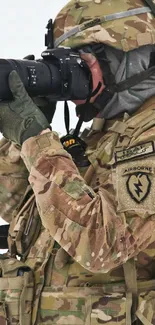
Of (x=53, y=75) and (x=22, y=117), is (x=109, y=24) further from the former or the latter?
(x=22, y=117)

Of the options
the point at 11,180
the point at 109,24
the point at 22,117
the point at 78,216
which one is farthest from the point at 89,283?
the point at 109,24

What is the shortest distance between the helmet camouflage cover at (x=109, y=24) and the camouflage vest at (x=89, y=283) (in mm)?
220

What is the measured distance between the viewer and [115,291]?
8.36 ft

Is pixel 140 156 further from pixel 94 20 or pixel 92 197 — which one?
pixel 94 20

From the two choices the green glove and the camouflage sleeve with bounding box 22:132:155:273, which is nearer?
the camouflage sleeve with bounding box 22:132:155:273

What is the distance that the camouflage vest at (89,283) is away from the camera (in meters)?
2.53

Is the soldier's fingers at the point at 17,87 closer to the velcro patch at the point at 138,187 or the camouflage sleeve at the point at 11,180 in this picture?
the velcro patch at the point at 138,187

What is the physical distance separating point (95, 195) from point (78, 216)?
0.09m

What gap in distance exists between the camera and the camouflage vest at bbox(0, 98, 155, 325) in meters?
2.53

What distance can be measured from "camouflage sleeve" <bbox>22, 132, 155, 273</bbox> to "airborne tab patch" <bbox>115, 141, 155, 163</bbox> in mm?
115

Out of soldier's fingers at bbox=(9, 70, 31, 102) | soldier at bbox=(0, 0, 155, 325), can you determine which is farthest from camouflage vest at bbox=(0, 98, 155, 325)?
soldier's fingers at bbox=(9, 70, 31, 102)

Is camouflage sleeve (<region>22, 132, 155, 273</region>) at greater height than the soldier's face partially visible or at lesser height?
lesser

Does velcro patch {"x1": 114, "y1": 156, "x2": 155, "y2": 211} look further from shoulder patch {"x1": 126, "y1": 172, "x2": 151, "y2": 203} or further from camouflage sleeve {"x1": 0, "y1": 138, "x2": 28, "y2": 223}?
camouflage sleeve {"x1": 0, "y1": 138, "x2": 28, "y2": 223}

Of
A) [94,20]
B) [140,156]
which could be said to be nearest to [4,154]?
[94,20]
